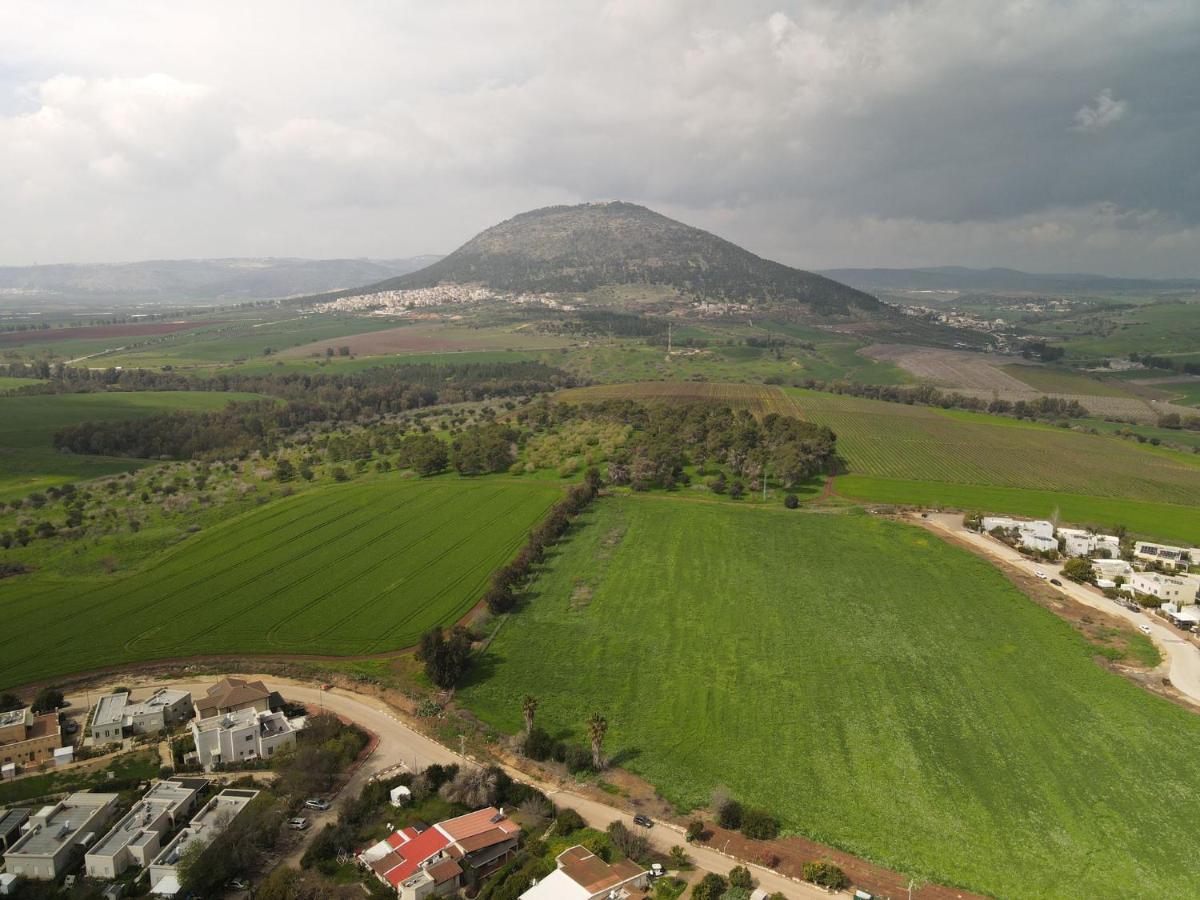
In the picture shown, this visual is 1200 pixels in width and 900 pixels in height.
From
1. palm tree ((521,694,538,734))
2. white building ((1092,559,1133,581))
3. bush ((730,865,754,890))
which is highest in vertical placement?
white building ((1092,559,1133,581))

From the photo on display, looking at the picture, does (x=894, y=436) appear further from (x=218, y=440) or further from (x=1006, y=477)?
(x=218, y=440)

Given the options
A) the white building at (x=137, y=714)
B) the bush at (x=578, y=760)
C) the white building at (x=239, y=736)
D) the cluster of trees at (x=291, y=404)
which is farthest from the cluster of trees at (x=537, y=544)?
the cluster of trees at (x=291, y=404)

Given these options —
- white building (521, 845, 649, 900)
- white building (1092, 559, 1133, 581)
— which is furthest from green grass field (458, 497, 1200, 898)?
white building (1092, 559, 1133, 581)

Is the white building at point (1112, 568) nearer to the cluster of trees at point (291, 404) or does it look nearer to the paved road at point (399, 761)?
the paved road at point (399, 761)

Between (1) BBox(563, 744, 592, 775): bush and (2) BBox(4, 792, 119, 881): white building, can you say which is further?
(1) BBox(563, 744, 592, 775): bush

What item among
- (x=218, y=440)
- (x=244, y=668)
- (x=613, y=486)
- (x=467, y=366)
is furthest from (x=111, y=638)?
(x=467, y=366)

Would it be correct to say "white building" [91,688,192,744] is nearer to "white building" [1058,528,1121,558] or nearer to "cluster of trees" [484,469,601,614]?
"cluster of trees" [484,469,601,614]
